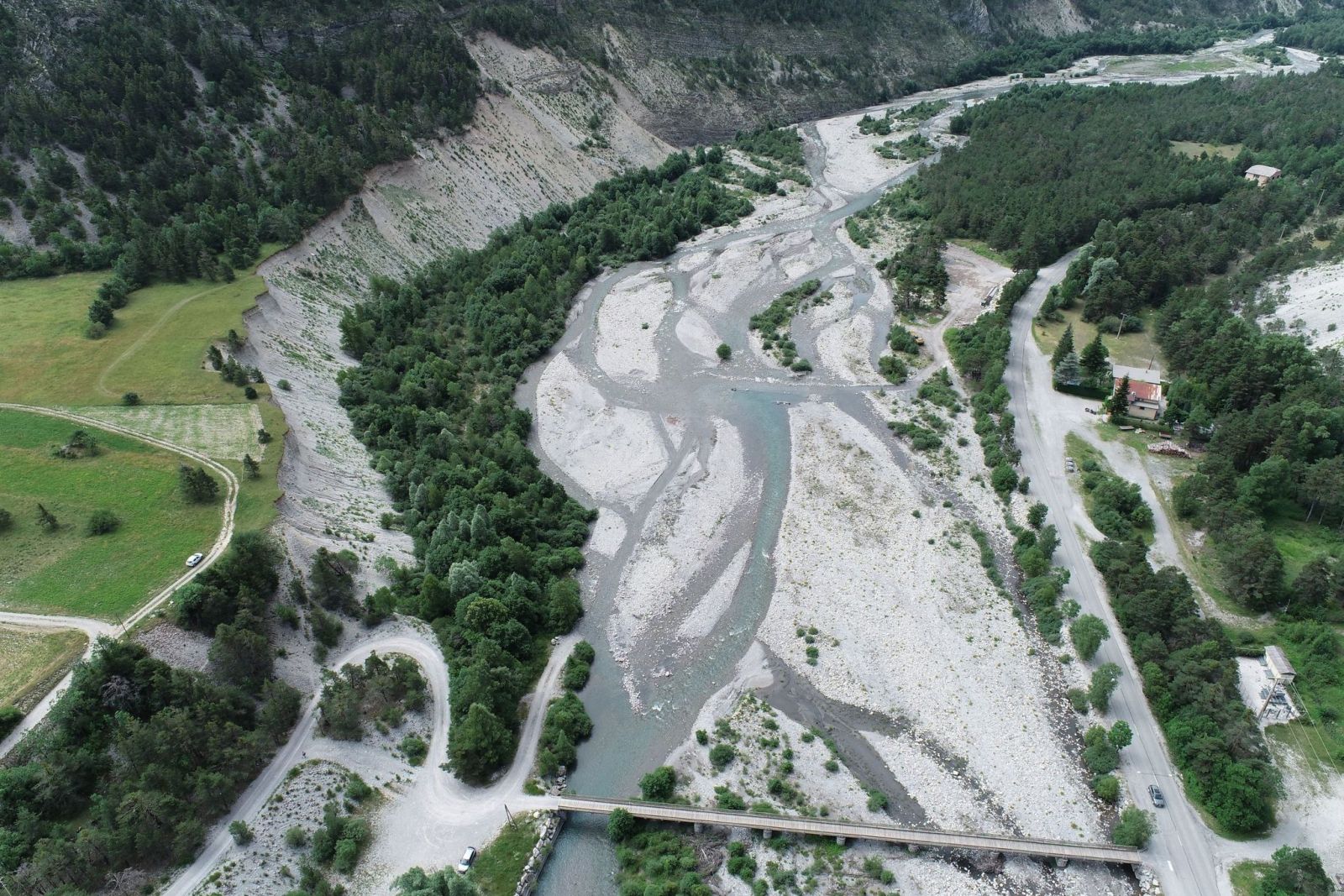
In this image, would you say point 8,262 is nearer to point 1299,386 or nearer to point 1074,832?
point 1074,832

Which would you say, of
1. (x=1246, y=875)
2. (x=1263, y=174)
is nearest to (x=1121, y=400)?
(x=1246, y=875)

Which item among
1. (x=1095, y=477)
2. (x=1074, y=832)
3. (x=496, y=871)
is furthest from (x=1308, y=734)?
(x=496, y=871)

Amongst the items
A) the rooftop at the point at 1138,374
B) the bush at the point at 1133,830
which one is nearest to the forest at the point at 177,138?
the bush at the point at 1133,830

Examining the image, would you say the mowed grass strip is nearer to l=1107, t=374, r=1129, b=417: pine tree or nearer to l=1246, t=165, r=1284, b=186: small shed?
l=1107, t=374, r=1129, b=417: pine tree

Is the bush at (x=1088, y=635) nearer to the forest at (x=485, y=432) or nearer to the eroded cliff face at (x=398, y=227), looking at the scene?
the forest at (x=485, y=432)

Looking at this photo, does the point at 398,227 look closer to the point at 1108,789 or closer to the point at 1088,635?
the point at 1088,635
